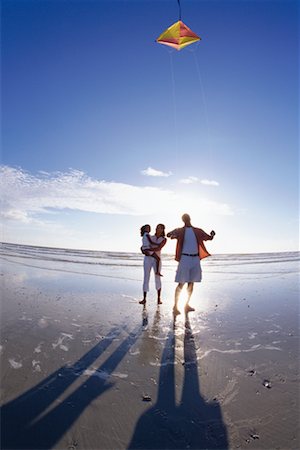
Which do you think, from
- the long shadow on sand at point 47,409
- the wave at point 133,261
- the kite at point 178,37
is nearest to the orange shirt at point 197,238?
the long shadow on sand at point 47,409

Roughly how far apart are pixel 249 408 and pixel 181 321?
12.3ft

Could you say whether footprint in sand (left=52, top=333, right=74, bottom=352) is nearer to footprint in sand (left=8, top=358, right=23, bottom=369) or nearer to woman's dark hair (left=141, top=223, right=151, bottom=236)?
footprint in sand (left=8, top=358, right=23, bottom=369)

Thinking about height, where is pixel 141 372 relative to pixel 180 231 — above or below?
below

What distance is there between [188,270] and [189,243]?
691mm

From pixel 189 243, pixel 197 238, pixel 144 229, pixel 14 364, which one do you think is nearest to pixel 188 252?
pixel 189 243

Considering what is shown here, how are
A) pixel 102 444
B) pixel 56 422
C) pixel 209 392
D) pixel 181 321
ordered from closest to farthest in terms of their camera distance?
pixel 102 444, pixel 56 422, pixel 209 392, pixel 181 321

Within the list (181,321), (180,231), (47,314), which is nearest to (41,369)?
(47,314)

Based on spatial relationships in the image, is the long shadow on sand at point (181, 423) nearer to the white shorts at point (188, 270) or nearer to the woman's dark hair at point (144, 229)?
the white shorts at point (188, 270)

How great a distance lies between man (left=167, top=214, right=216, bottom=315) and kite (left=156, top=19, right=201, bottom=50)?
5723mm

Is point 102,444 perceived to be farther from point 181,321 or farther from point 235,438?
point 181,321

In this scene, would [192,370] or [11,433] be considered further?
[192,370]

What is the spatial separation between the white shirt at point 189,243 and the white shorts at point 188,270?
154mm

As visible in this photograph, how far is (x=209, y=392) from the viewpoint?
12.9ft

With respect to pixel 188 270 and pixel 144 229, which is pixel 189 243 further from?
pixel 144 229
